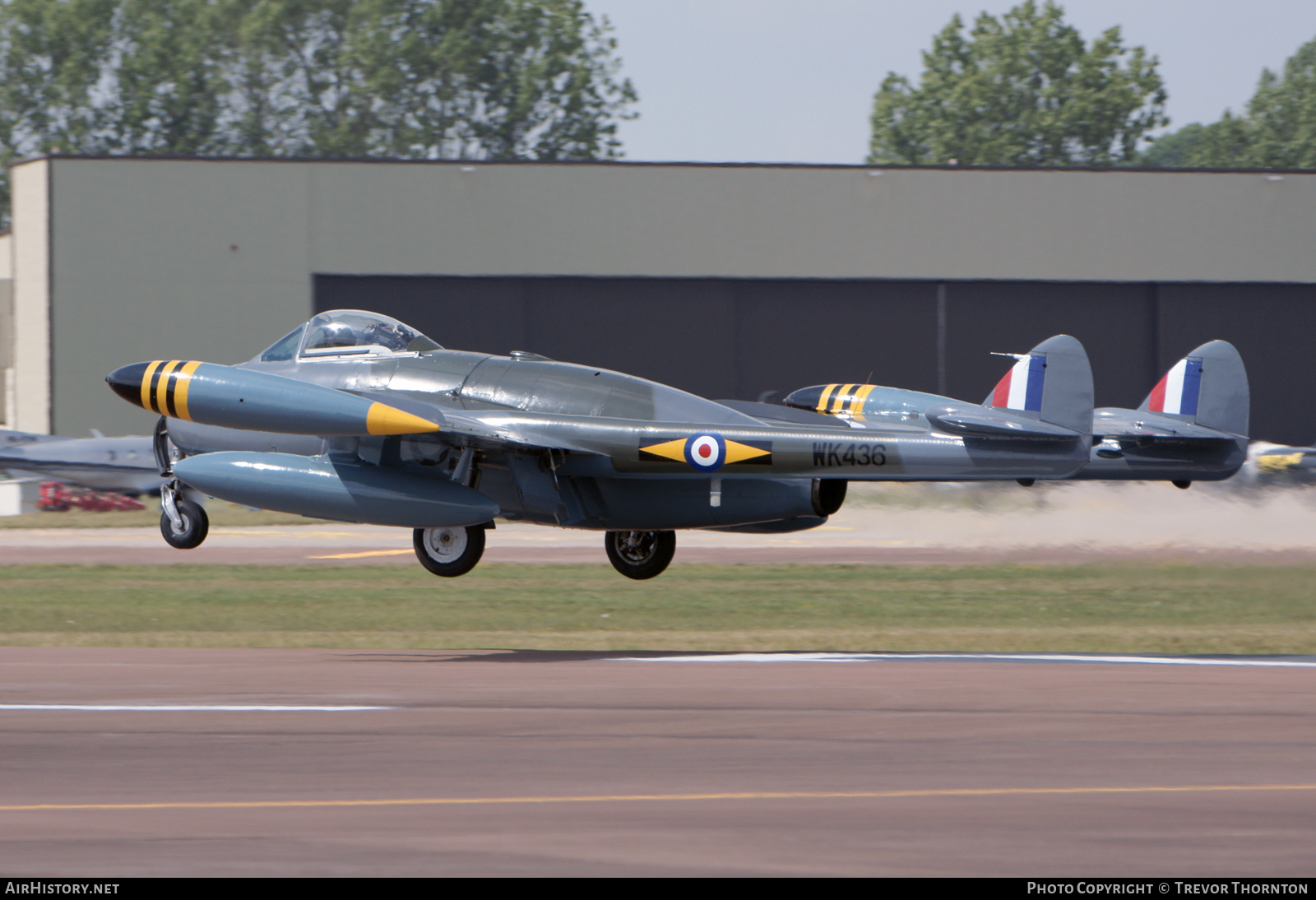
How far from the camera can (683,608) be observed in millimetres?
23250

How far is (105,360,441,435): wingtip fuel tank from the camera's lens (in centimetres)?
1638

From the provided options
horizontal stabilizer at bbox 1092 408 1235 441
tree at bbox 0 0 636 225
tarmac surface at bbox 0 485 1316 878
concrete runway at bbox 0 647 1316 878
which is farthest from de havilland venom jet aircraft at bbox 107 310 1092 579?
tree at bbox 0 0 636 225

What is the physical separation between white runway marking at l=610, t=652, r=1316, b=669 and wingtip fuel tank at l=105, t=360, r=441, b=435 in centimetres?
361

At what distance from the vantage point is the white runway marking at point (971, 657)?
16250 mm

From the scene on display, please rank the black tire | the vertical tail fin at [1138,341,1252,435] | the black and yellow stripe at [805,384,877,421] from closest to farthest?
the black tire
the black and yellow stripe at [805,384,877,421]
the vertical tail fin at [1138,341,1252,435]

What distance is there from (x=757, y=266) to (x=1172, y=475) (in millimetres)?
22953

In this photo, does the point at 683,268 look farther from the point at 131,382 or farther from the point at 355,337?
the point at 131,382

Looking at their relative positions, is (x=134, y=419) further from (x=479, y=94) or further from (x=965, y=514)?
(x=479, y=94)

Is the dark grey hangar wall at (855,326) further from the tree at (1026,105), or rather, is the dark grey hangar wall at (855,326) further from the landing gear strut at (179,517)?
the tree at (1026,105)

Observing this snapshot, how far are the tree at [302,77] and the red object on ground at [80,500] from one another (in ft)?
183

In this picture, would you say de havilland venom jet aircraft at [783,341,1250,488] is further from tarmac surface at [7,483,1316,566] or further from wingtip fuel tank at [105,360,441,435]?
wingtip fuel tank at [105,360,441,435]

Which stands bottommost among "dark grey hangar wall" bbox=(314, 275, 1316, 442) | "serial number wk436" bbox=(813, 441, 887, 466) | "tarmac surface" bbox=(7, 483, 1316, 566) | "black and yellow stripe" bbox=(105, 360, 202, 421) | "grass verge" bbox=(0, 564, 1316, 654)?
"grass verge" bbox=(0, 564, 1316, 654)

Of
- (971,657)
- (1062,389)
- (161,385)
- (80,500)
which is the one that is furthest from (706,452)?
(80,500)

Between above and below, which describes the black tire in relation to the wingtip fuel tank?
below
